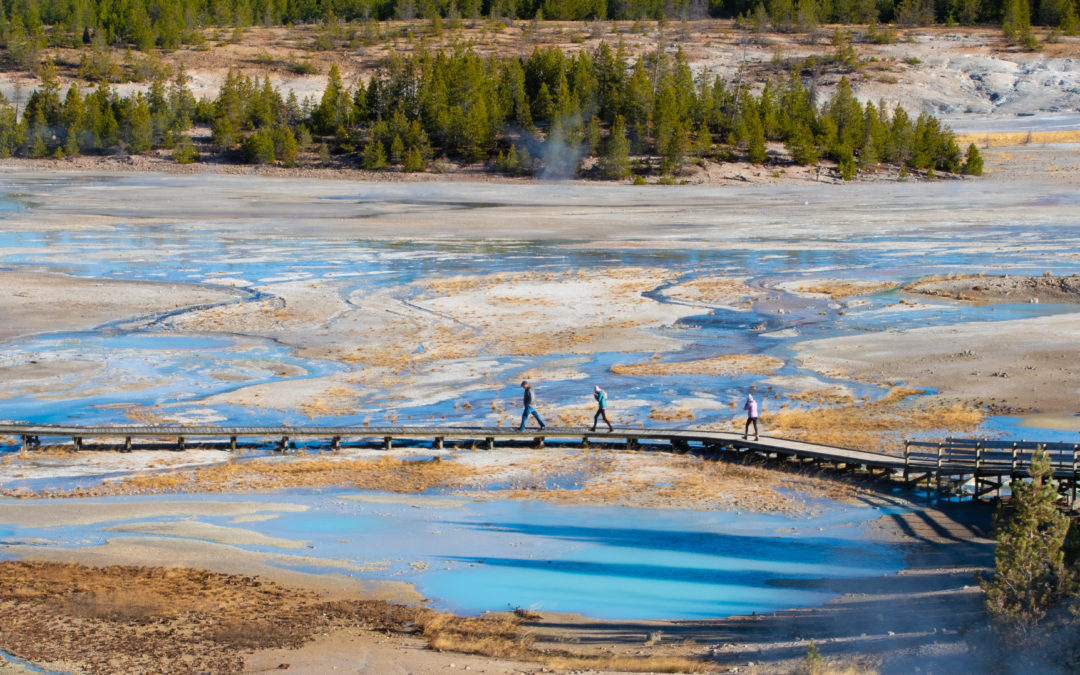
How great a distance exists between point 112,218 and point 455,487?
42970 mm

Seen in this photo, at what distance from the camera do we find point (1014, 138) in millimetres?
94688

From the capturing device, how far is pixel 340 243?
49.0m

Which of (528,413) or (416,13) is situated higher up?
(416,13)

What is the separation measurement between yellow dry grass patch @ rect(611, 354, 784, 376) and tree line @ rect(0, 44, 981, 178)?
53950mm

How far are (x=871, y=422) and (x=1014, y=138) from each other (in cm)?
7958

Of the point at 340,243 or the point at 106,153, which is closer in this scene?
the point at 340,243

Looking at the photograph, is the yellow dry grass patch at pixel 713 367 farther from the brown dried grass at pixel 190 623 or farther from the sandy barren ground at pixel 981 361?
the brown dried grass at pixel 190 623

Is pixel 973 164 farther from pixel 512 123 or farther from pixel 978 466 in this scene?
pixel 978 466

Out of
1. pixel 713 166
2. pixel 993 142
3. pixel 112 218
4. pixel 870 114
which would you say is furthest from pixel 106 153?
pixel 993 142

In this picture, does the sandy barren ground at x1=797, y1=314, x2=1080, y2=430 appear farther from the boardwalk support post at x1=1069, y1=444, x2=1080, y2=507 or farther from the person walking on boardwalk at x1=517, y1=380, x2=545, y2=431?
the person walking on boardwalk at x1=517, y1=380, x2=545, y2=431

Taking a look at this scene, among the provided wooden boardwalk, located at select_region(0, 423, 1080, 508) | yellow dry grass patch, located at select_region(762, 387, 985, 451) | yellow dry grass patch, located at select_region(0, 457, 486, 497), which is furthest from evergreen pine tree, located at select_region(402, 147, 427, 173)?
yellow dry grass patch, located at select_region(0, 457, 486, 497)

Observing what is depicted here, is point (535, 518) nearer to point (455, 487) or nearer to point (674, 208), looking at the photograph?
point (455, 487)

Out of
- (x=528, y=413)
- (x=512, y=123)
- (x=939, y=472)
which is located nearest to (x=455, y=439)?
(x=528, y=413)

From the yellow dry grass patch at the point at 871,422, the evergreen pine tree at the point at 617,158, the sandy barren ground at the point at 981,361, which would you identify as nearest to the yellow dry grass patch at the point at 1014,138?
the evergreen pine tree at the point at 617,158
